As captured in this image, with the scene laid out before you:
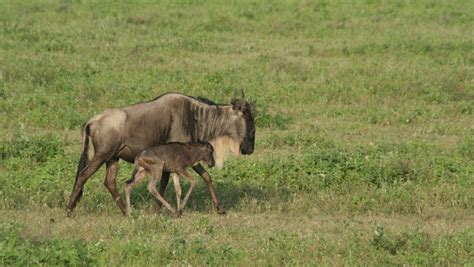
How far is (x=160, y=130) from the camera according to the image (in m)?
10.1

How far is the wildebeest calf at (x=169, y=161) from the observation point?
9.88 metres

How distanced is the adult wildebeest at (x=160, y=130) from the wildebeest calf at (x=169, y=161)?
0.16 m

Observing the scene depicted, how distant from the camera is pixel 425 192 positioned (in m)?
10.9

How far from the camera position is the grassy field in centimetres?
840

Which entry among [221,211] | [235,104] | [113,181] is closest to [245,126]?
[235,104]

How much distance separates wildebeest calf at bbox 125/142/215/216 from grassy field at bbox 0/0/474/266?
0.87 feet

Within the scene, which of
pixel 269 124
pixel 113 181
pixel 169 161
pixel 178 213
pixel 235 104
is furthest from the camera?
pixel 269 124

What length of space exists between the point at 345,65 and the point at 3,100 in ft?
23.3

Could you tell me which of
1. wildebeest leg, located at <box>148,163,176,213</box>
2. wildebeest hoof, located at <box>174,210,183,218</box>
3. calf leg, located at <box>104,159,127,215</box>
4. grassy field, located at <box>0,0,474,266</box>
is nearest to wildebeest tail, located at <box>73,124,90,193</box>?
calf leg, located at <box>104,159,127,215</box>

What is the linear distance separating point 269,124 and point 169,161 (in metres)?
5.33

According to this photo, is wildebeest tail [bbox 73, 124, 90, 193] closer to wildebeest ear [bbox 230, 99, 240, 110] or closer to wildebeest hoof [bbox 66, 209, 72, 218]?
wildebeest hoof [bbox 66, 209, 72, 218]

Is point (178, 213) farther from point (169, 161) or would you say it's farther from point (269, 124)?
point (269, 124)

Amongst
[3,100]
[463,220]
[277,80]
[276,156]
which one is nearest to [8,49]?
[3,100]

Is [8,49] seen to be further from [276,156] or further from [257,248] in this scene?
[257,248]
